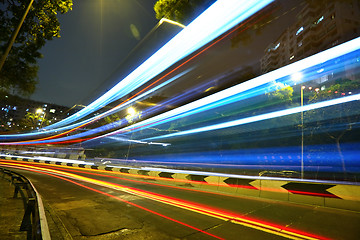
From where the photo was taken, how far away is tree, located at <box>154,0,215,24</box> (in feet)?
28.4

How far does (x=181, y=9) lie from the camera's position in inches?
348

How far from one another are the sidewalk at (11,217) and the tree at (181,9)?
360 inches

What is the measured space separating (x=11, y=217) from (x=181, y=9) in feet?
30.8

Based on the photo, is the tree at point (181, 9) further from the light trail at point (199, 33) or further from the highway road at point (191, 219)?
the highway road at point (191, 219)

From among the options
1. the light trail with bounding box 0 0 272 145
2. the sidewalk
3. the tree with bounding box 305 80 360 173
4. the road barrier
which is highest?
the light trail with bounding box 0 0 272 145

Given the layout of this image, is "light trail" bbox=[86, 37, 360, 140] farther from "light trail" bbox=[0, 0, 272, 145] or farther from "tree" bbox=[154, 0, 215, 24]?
"tree" bbox=[154, 0, 215, 24]

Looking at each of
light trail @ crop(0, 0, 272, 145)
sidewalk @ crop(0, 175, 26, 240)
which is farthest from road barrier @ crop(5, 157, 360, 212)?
light trail @ crop(0, 0, 272, 145)

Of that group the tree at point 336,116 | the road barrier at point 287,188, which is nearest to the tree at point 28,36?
the road barrier at point 287,188

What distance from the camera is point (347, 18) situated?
46.9 m

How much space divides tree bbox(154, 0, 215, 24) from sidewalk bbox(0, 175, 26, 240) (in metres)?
9.15

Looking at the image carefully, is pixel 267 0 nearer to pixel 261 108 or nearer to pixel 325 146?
pixel 261 108

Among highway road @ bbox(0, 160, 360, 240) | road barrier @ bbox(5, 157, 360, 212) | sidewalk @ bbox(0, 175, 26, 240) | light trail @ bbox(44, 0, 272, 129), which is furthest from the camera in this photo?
light trail @ bbox(44, 0, 272, 129)

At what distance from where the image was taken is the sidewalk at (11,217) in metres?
3.76

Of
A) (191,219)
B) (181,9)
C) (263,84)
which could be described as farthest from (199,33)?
(263,84)
